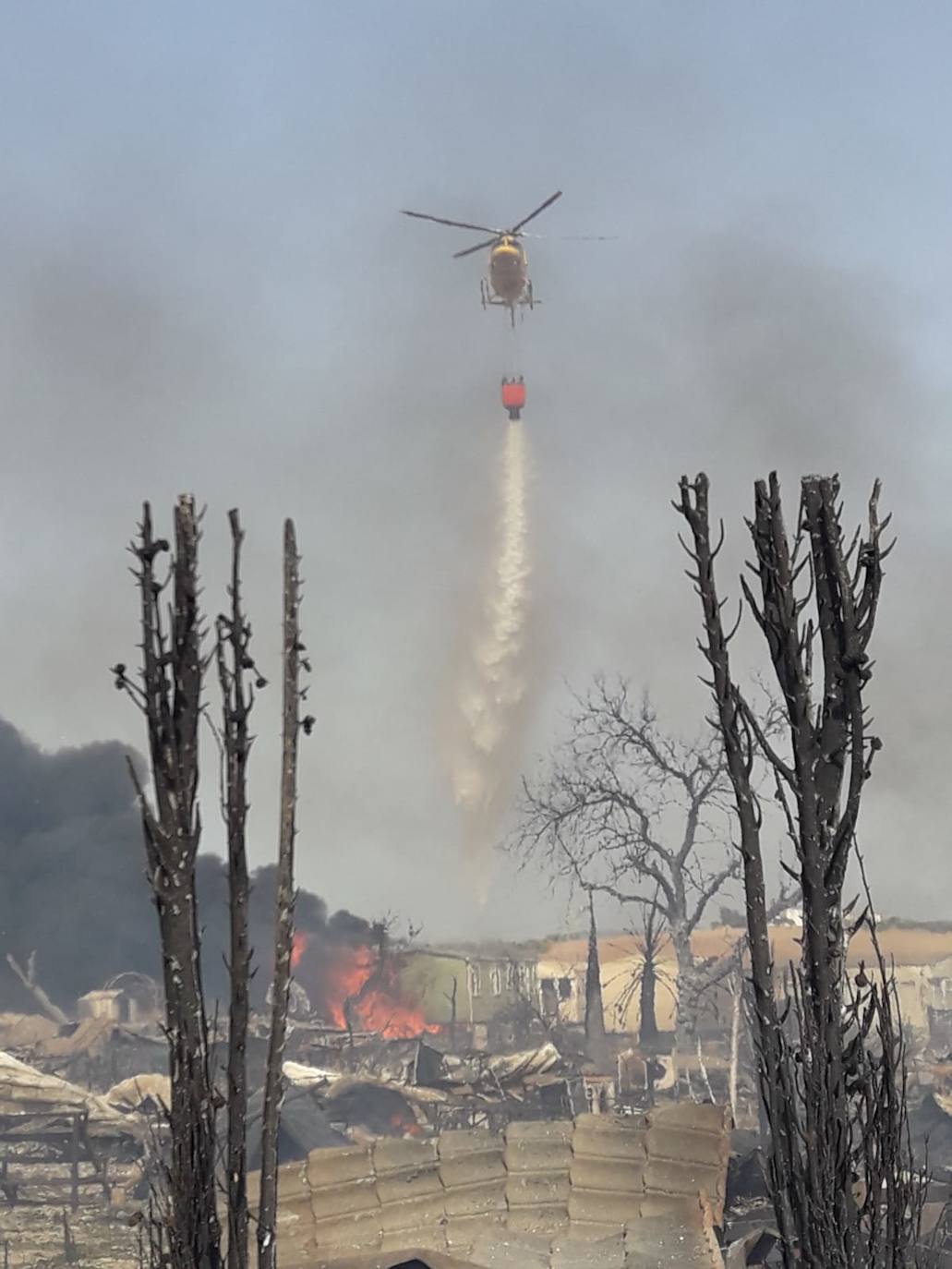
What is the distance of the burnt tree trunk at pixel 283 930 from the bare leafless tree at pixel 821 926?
2.56 metres

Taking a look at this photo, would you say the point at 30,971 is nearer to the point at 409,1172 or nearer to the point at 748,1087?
the point at 748,1087

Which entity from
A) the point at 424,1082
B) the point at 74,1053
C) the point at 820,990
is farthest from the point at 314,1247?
the point at 74,1053

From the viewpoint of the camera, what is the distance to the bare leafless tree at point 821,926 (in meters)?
6.69

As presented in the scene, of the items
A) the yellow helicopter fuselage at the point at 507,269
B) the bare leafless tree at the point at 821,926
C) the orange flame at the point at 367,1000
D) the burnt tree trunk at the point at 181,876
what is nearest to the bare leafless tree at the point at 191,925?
the burnt tree trunk at the point at 181,876

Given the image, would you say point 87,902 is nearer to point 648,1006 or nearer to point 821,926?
point 648,1006

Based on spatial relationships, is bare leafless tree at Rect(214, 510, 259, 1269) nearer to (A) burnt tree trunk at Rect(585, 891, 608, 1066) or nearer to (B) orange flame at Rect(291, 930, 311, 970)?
(A) burnt tree trunk at Rect(585, 891, 608, 1066)

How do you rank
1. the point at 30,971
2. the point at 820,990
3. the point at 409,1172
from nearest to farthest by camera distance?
the point at 820,990
the point at 409,1172
the point at 30,971

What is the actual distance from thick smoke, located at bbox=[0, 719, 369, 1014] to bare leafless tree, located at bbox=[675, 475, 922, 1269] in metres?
42.5

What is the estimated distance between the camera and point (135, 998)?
159ft

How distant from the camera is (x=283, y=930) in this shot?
7855 millimetres

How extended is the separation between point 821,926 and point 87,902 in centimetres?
4984

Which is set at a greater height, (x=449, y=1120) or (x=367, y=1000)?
(x=367, y=1000)

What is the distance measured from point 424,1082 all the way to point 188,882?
30.5 m

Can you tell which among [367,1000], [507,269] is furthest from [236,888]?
[507,269]
